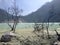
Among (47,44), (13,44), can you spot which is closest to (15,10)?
(13,44)

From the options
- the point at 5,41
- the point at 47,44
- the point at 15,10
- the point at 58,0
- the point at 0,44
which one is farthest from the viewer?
the point at 58,0

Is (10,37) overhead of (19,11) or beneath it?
beneath

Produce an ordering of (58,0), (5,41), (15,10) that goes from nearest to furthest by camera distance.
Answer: (5,41) < (15,10) < (58,0)

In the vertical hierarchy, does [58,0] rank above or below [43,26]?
above

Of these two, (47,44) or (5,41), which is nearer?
(47,44)

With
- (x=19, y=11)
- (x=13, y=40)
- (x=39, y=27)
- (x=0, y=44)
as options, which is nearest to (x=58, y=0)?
(x=19, y=11)

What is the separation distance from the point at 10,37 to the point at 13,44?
1617 millimetres

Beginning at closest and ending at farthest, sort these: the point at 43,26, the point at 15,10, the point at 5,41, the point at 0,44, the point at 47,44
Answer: the point at 47,44
the point at 0,44
the point at 5,41
the point at 43,26
the point at 15,10

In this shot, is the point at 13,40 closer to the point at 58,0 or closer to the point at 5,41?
the point at 5,41

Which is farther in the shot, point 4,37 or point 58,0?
point 58,0

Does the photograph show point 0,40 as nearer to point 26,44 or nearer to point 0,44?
point 0,44

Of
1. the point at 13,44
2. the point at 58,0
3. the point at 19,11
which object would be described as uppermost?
the point at 58,0

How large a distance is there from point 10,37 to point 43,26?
5417 millimetres

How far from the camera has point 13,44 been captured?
12266 mm
